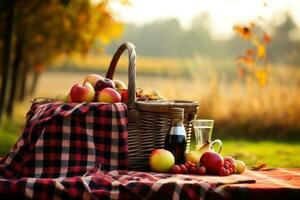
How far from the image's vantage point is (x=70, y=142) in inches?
189

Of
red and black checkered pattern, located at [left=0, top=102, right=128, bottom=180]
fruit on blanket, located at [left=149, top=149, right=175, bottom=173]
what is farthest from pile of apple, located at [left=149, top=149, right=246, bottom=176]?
red and black checkered pattern, located at [left=0, top=102, right=128, bottom=180]

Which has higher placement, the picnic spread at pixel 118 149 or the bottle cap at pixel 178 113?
the bottle cap at pixel 178 113

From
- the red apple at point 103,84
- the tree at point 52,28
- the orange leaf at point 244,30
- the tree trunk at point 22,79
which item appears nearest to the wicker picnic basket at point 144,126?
the red apple at point 103,84

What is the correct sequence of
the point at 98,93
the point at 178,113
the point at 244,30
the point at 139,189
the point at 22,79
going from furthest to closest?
the point at 22,79, the point at 244,30, the point at 98,93, the point at 178,113, the point at 139,189

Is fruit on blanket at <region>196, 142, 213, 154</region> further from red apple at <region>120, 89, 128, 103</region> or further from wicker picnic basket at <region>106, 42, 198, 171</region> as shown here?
red apple at <region>120, 89, 128, 103</region>

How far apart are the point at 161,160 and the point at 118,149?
1.11ft

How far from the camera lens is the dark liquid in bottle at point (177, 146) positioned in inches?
193

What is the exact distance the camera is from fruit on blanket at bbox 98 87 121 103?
197 inches

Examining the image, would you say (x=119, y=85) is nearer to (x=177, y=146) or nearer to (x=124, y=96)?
(x=124, y=96)

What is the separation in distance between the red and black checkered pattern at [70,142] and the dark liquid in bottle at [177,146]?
32 centimetres

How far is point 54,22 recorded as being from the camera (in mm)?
17016

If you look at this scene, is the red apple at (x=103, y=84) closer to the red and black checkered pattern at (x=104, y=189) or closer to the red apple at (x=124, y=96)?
the red apple at (x=124, y=96)

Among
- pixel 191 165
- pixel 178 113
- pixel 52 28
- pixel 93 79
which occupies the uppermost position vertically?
pixel 52 28

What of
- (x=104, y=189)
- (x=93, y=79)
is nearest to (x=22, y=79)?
(x=93, y=79)
